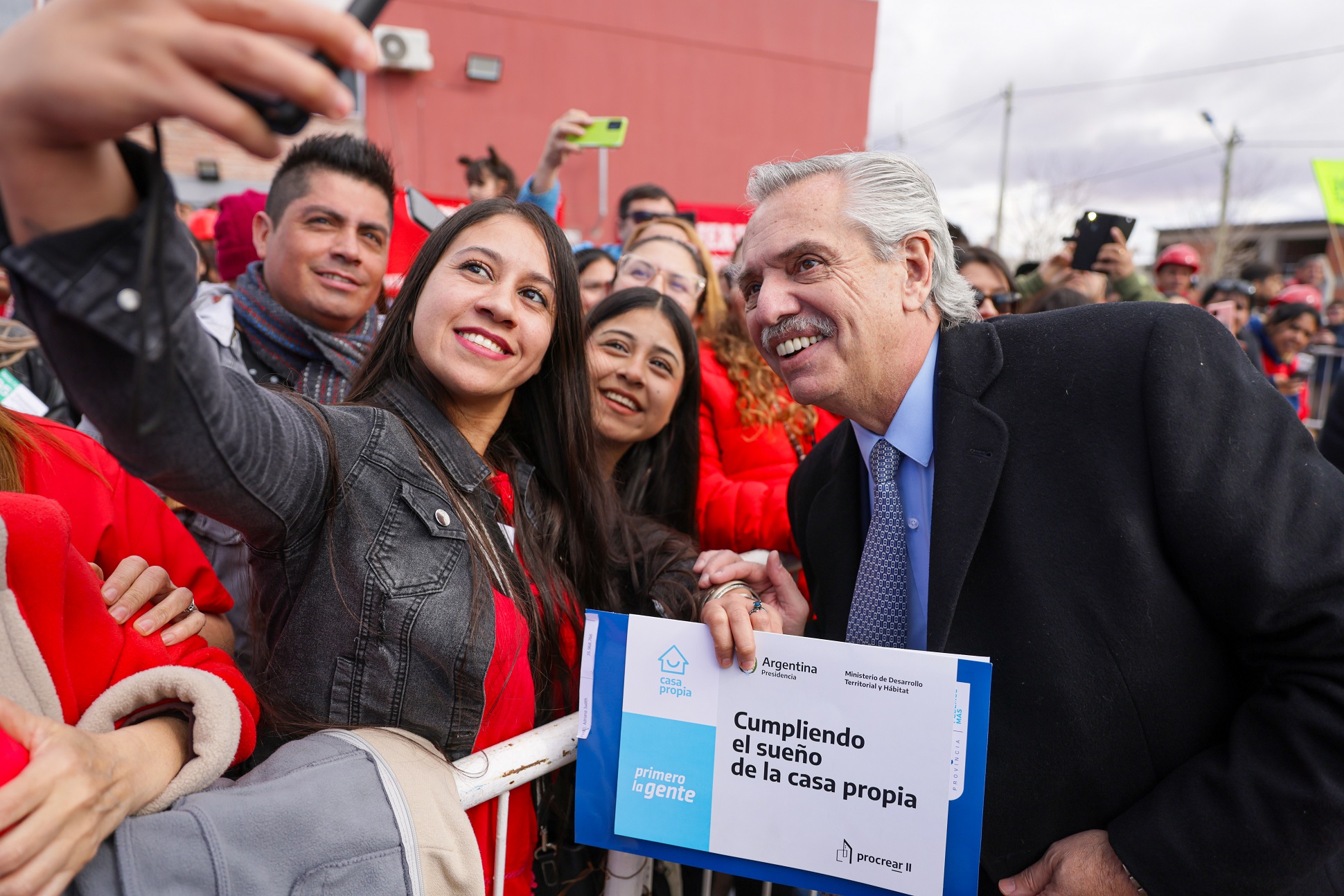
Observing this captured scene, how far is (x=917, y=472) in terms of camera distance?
5.79ft

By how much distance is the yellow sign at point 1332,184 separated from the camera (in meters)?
5.91

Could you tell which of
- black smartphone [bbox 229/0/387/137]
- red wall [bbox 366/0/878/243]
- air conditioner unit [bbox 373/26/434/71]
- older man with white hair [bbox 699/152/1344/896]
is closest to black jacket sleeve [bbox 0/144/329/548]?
black smartphone [bbox 229/0/387/137]

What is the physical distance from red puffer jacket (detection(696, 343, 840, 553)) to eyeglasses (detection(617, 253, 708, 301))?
0.47 m

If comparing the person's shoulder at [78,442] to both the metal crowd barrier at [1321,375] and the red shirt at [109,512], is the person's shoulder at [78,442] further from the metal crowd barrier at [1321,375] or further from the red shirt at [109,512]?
the metal crowd barrier at [1321,375]

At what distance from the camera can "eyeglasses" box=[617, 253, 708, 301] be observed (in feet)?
12.2

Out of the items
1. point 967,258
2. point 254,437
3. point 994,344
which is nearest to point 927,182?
point 994,344

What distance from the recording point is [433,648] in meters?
1.44

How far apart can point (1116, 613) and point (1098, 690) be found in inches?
5.8

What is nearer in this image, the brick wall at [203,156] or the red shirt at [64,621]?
the red shirt at [64,621]

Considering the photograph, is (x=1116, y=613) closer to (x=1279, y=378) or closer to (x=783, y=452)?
(x=783, y=452)

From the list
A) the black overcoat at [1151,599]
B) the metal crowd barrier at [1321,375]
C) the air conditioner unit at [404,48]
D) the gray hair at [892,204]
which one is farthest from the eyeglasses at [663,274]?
the metal crowd barrier at [1321,375]

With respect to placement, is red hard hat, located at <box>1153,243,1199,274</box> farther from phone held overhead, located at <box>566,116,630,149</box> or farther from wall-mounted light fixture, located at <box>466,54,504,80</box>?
wall-mounted light fixture, located at <box>466,54,504,80</box>

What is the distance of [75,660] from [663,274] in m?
2.99

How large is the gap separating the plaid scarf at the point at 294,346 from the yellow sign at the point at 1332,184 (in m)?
7.11
